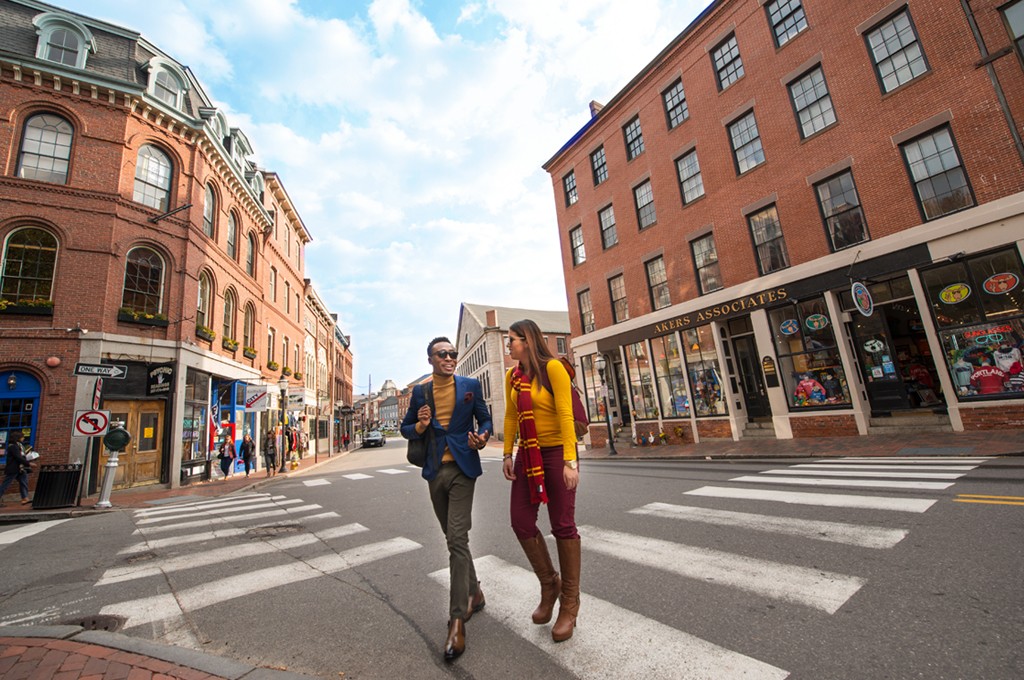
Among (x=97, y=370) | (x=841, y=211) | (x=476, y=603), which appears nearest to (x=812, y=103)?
(x=841, y=211)

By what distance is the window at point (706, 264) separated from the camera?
48.8 ft

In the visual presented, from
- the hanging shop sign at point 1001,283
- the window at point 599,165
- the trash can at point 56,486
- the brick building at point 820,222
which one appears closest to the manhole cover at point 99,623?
the trash can at point 56,486

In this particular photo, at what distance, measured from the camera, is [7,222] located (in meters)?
12.8

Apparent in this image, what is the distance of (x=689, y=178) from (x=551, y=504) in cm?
1596

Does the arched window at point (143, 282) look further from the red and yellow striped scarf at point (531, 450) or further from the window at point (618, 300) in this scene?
the window at point (618, 300)

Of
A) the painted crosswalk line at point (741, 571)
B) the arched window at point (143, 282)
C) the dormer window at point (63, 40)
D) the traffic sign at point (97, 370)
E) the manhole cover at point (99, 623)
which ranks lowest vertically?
the painted crosswalk line at point (741, 571)

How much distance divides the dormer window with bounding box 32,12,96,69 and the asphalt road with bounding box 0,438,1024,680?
1542 cm

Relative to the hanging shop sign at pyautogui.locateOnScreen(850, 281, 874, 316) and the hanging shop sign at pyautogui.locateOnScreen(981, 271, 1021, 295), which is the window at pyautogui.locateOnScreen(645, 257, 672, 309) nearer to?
the hanging shop sign at pyautogui.locateOnScreen(850, 281, 874, 316)

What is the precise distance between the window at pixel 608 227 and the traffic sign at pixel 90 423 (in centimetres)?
1725

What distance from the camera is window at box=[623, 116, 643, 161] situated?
18.0 metres

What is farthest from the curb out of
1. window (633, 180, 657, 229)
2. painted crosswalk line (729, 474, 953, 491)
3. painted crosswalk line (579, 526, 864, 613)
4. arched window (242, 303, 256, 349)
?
arched window (242, 303, 256, 349)

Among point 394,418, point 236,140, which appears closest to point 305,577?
point 236,140

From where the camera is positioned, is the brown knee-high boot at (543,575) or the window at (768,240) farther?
the window at (768,240)

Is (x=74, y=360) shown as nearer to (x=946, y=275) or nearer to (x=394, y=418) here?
(x=946, y=275)
